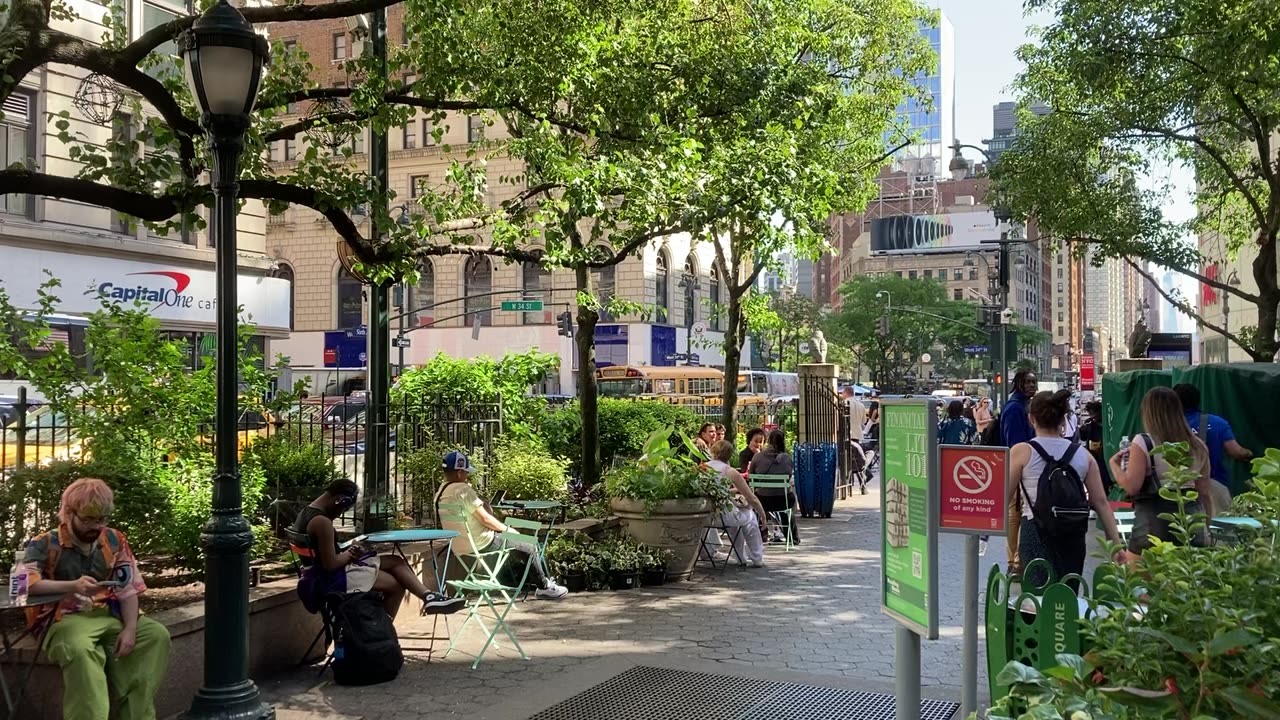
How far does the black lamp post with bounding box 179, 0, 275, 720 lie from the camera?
569cm

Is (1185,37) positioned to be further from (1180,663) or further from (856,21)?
(1180,663)

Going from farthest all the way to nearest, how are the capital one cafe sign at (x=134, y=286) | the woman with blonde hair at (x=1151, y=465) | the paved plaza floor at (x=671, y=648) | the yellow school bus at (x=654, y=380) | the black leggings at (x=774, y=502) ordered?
1. the yellow school bus at (x=654, y=380)
2. the capital one cafe sign at (x=134, y=286)
3. the black leggings at (x=774, y=502)
4. the paved plaza floor at (x=671, y=648)
5. the woman with blonde hair at (x=1151, y=465)

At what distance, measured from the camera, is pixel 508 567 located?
33.1ft

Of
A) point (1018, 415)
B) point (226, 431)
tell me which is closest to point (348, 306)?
point (1018, 415)

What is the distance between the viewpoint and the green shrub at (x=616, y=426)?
1741 centimetres

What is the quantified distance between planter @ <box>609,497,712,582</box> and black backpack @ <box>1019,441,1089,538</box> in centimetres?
456

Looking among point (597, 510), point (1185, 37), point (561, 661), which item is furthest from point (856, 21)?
point (561, 661)

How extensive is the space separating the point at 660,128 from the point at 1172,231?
14.1m

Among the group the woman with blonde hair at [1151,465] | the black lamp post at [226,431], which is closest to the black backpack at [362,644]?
the black lamp post at [226,431]

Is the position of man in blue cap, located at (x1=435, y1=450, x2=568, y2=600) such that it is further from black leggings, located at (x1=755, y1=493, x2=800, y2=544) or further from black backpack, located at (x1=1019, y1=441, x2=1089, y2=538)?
black leggings, located at (x1=755, y1=493, x2=800, y2=544)

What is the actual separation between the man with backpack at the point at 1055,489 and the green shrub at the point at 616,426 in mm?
9019

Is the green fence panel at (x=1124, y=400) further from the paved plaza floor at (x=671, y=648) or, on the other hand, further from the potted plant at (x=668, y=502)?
the potted plant at (x=668, y=502)

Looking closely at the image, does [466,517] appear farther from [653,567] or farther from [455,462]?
[653,567]

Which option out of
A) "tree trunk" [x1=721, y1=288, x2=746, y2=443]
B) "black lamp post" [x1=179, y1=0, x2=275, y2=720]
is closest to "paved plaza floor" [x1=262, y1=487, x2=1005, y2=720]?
"black lamp post" [x1=179, y1=0, x2=275, y2=720]
